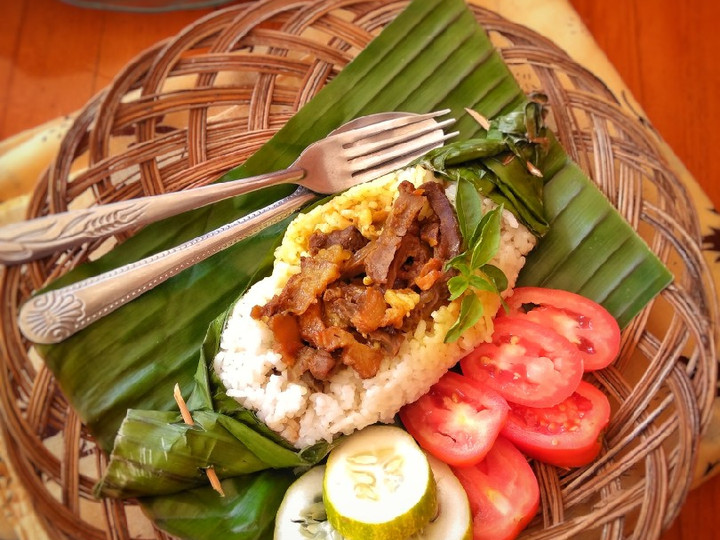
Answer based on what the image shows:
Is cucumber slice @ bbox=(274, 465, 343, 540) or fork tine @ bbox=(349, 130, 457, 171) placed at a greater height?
fork tine @ bbox=(349, 130, 457, 171)

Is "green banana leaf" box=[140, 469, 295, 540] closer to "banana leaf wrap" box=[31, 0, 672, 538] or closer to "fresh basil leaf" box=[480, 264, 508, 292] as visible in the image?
"banana leaf wrap" box=[31, 0, 672, 538]

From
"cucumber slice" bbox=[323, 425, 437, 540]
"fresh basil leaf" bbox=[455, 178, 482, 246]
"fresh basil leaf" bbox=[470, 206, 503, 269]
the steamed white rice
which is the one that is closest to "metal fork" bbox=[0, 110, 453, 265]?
the steamed white rice

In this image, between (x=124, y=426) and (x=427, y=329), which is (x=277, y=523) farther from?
(x=427, y=329)

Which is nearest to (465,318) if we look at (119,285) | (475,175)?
(475,175)

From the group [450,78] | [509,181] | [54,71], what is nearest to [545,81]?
[450,78]

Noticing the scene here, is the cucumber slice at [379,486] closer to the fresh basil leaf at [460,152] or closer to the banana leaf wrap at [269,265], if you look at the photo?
the banana leaf wrap at [269,265]

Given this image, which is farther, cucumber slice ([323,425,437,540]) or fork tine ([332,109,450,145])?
fork tine ([332,109,450,145])
